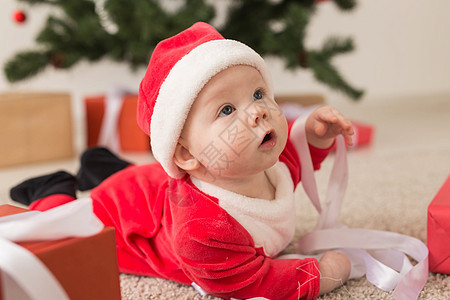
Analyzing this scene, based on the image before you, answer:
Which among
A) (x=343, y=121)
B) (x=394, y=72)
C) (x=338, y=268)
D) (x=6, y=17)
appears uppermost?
(x=343, y=121)

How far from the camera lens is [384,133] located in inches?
81.8

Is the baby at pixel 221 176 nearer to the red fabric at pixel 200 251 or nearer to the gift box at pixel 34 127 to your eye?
the red fabric at pixel 200 251

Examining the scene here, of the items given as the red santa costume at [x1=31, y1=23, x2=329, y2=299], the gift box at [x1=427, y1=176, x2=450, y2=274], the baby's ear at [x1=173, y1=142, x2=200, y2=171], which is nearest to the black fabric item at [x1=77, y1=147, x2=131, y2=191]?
the red santa costume at [x1=31, y1=23, x2=329, y2=299]

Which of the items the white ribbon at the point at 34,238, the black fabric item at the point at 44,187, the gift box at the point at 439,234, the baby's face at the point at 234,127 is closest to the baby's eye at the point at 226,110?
the baby's face at the point at 234,127

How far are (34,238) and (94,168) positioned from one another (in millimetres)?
553

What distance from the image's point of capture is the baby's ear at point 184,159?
0.73 m

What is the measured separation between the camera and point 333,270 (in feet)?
2.46

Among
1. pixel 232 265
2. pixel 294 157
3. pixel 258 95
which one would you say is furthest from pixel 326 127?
pixel 232 265

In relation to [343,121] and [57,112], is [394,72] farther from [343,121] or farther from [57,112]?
[343,121]

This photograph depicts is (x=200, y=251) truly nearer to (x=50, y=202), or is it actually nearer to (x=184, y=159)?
(x=184, y=159)

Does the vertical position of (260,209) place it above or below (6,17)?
above

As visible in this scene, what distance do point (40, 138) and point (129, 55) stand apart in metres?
0.40

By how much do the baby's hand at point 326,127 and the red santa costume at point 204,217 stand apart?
10 centimetres

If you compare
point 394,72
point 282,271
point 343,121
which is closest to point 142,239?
point 282,271
